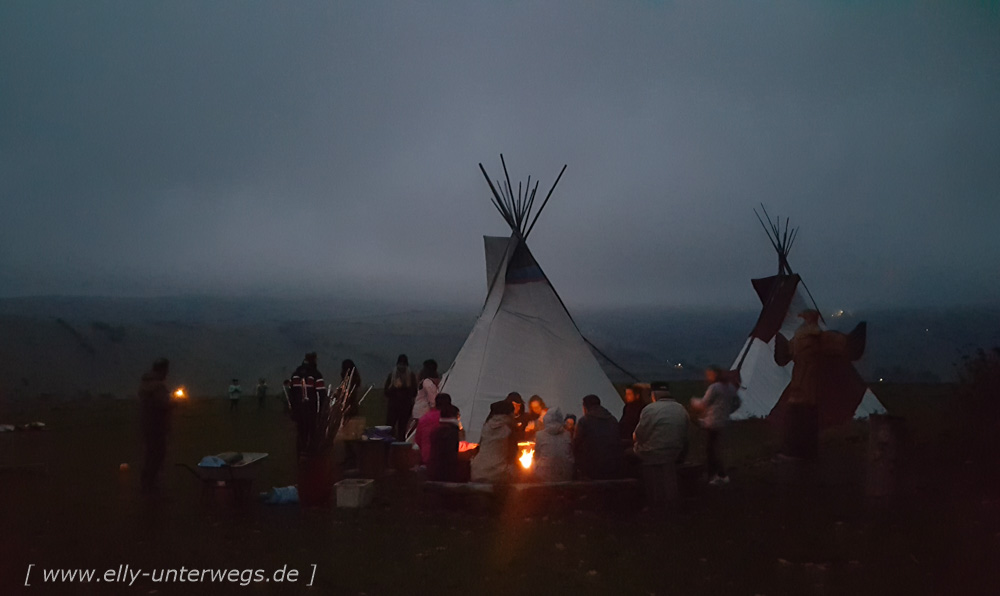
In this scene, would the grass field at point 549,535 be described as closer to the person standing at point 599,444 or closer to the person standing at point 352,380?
the person standing at point 599,444

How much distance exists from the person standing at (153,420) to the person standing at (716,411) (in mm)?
5142

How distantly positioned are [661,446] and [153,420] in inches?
187

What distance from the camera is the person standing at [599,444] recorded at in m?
6.75

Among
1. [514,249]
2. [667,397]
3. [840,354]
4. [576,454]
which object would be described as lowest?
[576,454]

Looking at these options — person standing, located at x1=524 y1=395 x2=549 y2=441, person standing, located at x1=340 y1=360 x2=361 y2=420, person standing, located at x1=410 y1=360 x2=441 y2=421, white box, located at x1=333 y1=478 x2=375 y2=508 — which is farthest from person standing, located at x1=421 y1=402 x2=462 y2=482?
person standing, located at x1=410 y1=360 x2=441 y2=421

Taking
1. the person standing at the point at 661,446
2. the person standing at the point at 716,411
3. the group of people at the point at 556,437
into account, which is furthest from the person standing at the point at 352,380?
the person standing at the point at 716,411

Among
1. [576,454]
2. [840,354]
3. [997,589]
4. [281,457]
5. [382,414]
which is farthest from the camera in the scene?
[382,414]

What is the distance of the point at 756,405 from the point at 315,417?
9.97 meters

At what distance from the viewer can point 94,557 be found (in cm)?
527

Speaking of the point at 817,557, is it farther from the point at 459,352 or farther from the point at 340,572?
the point at 459,352

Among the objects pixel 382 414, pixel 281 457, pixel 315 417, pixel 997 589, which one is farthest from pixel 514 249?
pixel 997 589

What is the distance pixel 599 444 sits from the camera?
22.2 feet

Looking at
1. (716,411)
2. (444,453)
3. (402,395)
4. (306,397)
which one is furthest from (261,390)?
(716,411)

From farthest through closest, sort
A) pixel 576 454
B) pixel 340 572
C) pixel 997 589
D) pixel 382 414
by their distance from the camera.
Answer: pixel 382 414
pixel 576 454
pixel 340 572
pixel 997 589
